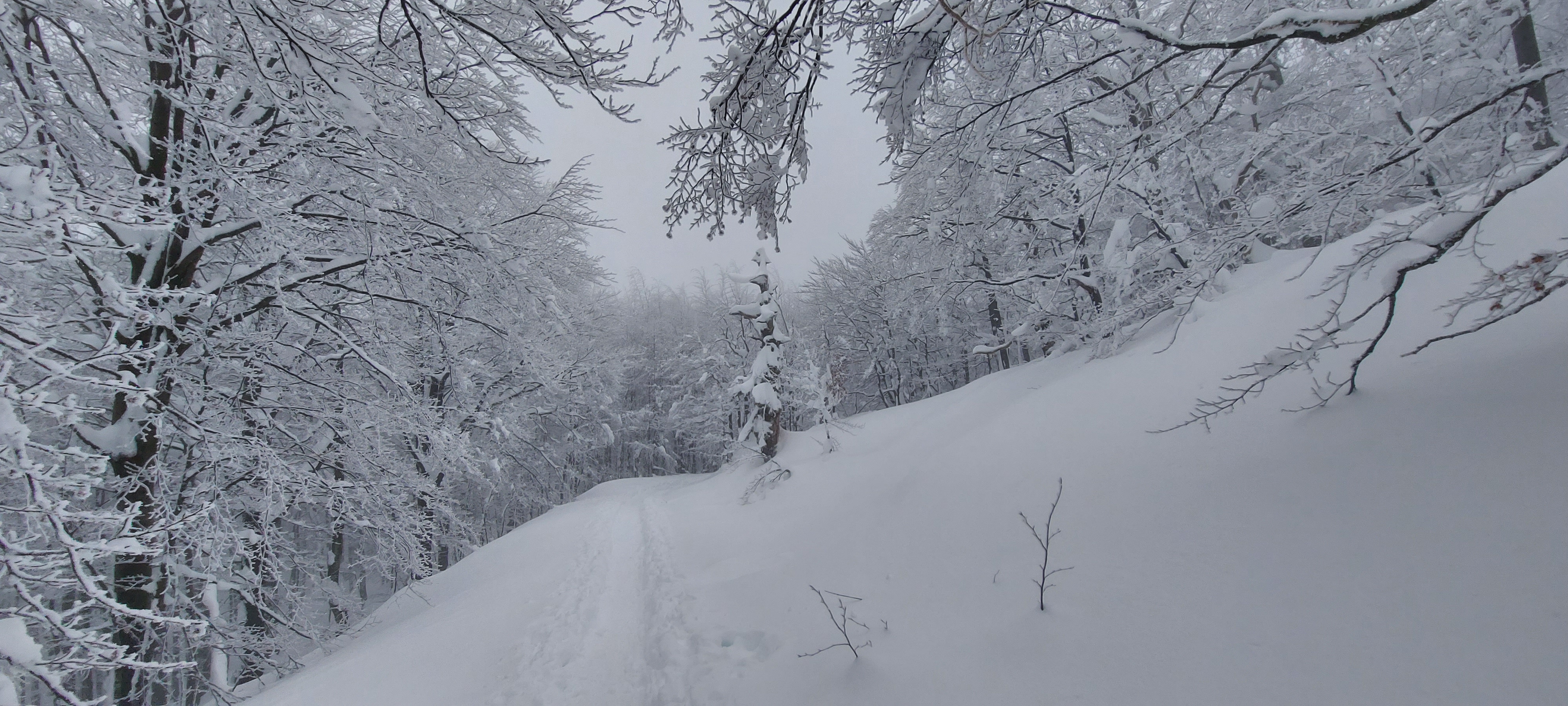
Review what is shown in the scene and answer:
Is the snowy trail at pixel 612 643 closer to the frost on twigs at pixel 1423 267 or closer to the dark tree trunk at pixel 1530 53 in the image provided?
the frost on twigs at pixel 1423 267

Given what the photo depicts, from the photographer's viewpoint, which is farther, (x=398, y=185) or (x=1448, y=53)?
(x=398, y=185)

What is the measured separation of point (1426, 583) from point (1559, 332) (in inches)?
65.4

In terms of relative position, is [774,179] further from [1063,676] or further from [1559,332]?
[1559,332]

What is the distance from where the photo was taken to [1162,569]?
2.52m

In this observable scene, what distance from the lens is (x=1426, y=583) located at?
1798 mm

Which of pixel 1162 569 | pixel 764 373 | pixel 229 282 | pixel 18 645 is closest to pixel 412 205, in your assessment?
pixel 229 282

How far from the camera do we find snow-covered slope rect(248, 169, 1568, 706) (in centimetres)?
177

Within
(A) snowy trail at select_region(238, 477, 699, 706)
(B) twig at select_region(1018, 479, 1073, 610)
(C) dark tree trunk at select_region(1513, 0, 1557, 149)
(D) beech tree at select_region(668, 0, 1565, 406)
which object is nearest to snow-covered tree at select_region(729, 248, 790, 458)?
(A) snowy trail at select_region(238, 477, 699, 706)

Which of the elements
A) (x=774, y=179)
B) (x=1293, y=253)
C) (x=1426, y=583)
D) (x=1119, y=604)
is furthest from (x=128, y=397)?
(x=1293, y=253)

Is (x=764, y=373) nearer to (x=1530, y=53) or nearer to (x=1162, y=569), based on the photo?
(x=1162, y=569)

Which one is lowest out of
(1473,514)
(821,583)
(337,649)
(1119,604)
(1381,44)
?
(337,649)

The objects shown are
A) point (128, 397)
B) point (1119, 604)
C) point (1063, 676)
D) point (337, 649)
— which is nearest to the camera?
point (1063, 676)

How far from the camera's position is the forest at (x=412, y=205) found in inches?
88.4

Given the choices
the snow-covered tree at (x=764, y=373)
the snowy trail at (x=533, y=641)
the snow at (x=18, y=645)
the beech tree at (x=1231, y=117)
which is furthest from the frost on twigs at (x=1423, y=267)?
the snow-covered tree at (x=764, y=373)
